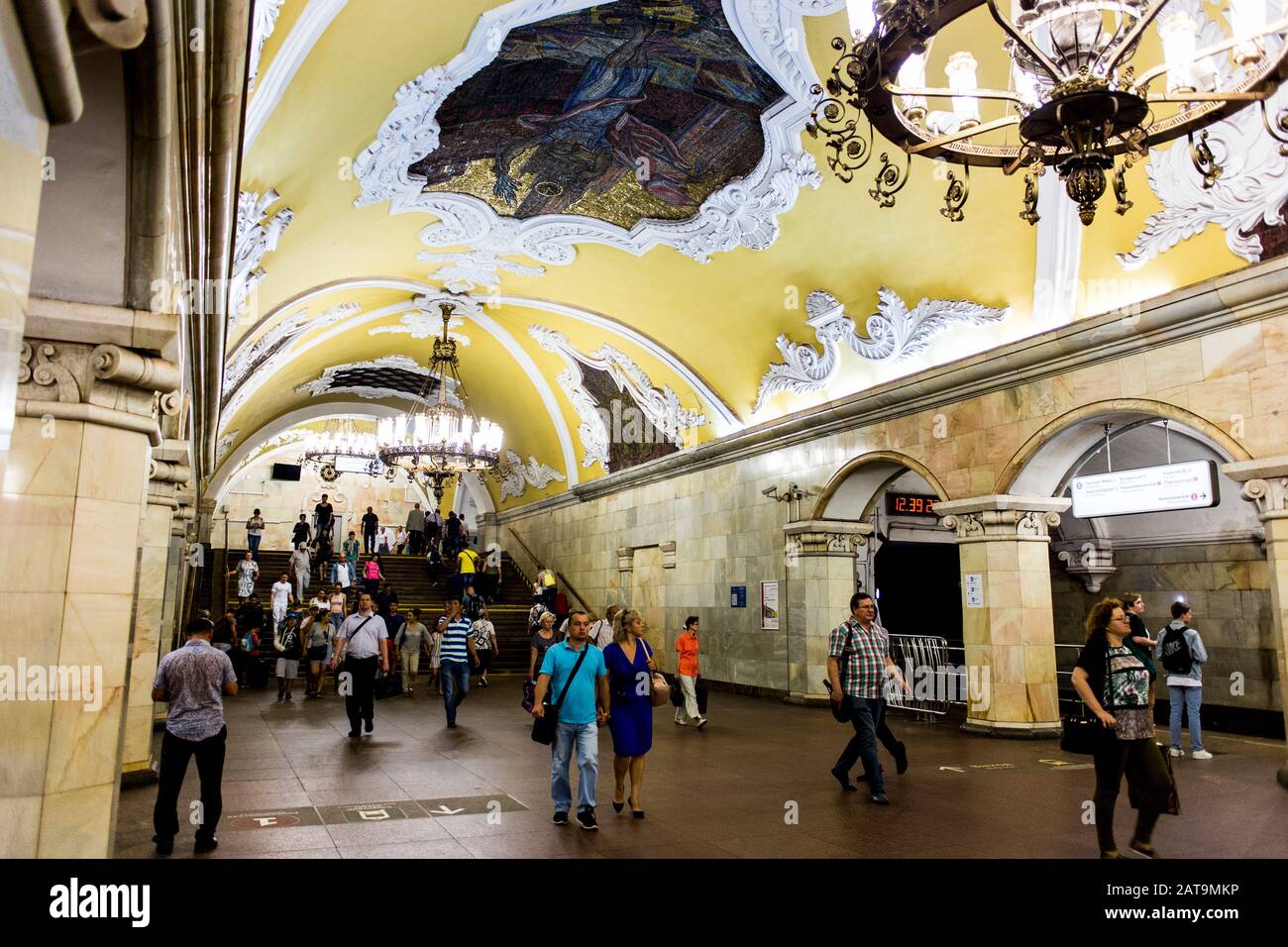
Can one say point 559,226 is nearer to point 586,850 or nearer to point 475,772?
point 475,772

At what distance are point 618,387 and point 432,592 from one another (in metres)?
9.53

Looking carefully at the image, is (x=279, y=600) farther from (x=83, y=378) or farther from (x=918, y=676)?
(x=83, y=378)

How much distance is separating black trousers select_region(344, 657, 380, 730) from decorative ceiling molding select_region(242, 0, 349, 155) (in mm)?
5147

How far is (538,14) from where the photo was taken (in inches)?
298

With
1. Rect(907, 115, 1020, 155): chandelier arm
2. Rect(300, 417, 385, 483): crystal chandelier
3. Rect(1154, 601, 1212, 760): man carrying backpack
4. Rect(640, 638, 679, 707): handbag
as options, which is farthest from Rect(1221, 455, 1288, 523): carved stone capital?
Rect(300, 417, 385, 483): crystal chandelier

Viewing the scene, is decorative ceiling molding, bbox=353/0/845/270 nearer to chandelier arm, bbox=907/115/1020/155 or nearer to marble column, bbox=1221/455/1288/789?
chandelier arm, bbox=907/115/1020/155

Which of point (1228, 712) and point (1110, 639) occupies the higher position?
point (1110, 639)

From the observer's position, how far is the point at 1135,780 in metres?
4.70

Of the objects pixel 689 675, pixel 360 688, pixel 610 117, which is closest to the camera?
pixel 360 688

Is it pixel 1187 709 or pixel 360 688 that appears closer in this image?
pixel 1187 709

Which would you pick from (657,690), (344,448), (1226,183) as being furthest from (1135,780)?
(344,448)

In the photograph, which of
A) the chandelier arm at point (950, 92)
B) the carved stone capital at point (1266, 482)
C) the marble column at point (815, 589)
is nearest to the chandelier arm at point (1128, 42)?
the chandelier arm at point (950, 92)

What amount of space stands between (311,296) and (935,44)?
8836mm
